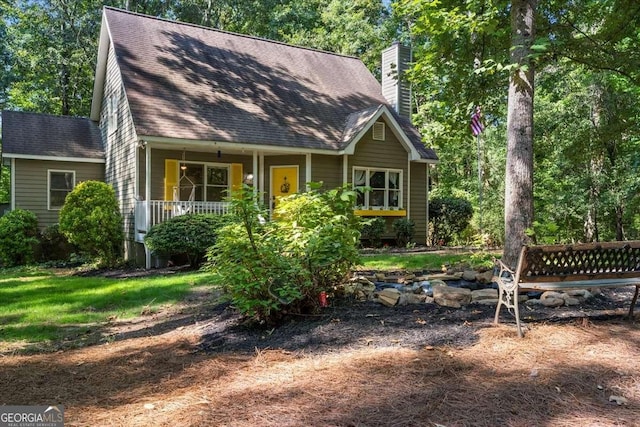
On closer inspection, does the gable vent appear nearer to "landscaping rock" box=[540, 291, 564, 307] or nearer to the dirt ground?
"landscaping rock" box=[540, 291, 564, 307]

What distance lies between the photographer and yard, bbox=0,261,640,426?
267 cm

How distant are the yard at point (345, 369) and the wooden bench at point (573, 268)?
0.38 m

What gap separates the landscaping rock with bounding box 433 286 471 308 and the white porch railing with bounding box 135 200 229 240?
7.27 metres

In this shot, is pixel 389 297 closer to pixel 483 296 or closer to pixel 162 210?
pixel 483 296

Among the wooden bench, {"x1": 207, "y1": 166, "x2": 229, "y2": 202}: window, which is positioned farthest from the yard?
{"x1": 207, "y1": 166, "x2": 229, "y2": 202}: window

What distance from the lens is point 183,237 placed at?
32.3 feet

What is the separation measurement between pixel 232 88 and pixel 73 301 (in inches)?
344

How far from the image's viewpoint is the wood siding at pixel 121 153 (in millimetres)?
12367

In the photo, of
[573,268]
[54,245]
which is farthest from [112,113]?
[573,268]

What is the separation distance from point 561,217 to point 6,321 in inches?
535

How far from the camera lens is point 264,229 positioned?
4.73 m

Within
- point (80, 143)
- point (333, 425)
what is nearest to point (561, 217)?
point (333, 425)

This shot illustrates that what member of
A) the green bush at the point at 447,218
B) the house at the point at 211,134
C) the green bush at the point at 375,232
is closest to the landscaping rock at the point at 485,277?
the house at the point at 211,134

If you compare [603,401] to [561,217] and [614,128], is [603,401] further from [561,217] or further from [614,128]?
[561,217]
